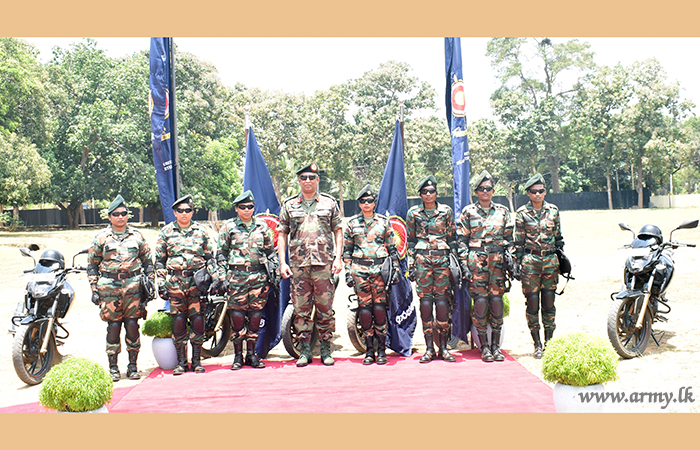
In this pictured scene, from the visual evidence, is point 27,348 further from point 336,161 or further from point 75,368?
point 336,161

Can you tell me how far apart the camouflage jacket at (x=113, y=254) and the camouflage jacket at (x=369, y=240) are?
223 centimetres

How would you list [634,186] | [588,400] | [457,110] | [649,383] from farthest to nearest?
1. [634,186]
2. [457,110]
3. [649,383]
4. [588,400]

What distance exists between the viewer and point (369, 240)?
648 centimetres

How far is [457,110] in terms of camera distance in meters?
7.43

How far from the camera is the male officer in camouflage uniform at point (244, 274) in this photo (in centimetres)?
635

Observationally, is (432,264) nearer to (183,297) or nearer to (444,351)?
(444,351)

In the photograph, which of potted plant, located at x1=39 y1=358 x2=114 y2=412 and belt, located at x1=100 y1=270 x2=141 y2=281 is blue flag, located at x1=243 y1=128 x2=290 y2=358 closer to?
belt, located at x1=100 y1=270 x2=141 y2=281

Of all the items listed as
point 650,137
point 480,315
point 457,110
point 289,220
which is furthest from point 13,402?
point 650,137

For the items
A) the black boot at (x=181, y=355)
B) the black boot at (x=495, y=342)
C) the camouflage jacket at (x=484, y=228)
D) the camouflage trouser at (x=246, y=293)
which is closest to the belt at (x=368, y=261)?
the camouflage jacket at (x=484, y=228)

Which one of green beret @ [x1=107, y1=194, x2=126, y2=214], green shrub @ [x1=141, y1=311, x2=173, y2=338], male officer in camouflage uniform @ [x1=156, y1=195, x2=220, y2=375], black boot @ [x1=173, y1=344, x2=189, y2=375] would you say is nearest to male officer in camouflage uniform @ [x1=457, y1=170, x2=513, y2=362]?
male officer in camouflage uniform @ [x1=156, y1=195, x2=220, y2=375]

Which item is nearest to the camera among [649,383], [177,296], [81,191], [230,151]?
[649,383]

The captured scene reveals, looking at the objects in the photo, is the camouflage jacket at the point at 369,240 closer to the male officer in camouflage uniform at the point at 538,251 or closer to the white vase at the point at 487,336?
the white vase at the point at 487,336

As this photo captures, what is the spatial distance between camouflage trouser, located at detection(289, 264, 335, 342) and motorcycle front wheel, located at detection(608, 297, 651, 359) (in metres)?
3.03

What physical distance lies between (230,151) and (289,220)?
108ft
